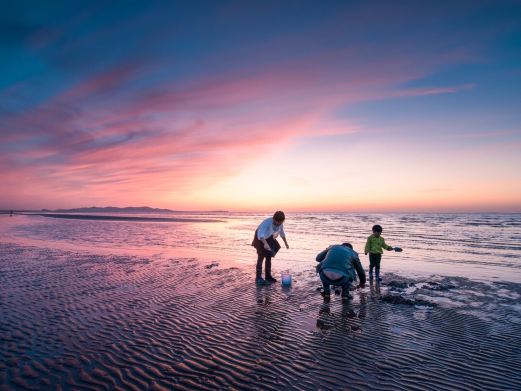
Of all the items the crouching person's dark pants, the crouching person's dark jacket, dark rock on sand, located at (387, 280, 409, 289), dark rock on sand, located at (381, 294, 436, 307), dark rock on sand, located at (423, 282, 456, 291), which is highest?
the crouching person's dark jacket

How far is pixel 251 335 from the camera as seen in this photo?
6.81 m

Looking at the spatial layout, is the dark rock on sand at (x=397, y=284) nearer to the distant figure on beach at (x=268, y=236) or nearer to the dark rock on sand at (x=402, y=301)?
the dark rock on sand at (x=402, y=301)

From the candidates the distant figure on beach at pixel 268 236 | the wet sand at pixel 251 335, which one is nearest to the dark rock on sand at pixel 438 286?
the wet sand at pixel 251 335

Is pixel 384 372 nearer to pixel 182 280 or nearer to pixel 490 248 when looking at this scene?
pixel 182 280

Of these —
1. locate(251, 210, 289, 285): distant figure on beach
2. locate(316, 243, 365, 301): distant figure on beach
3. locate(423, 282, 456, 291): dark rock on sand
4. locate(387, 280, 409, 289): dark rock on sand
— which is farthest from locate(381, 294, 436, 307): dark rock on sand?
locate(251, 210, 289, 285): distant figure on beach

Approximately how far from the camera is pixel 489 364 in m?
5.59

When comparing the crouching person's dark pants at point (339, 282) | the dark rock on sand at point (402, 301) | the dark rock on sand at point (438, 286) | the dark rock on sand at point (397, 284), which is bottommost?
the dark rock on sand at point (438, 286)

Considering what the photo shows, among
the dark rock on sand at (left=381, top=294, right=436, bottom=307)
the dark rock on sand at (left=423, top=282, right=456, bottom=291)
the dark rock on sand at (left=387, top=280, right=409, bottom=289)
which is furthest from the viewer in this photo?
the dark rock on sand at (left=387, top=280, right=409, bottom=289)

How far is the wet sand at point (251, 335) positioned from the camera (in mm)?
5082

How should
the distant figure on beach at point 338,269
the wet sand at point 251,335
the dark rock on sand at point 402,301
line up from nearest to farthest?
the wet sand at point 251,335 < the distant figure on beach at point 338,269 < the dark rock on sand at point 402,301

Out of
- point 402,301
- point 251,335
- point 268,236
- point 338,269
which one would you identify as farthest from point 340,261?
point 251,335

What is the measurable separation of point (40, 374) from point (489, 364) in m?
7.38

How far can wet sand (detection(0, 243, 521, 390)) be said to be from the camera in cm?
508

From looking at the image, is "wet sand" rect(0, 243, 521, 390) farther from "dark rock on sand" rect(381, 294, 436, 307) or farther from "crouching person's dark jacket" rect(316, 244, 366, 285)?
"crouching person's dark jacket" rect(316, 244, 366, 285)
